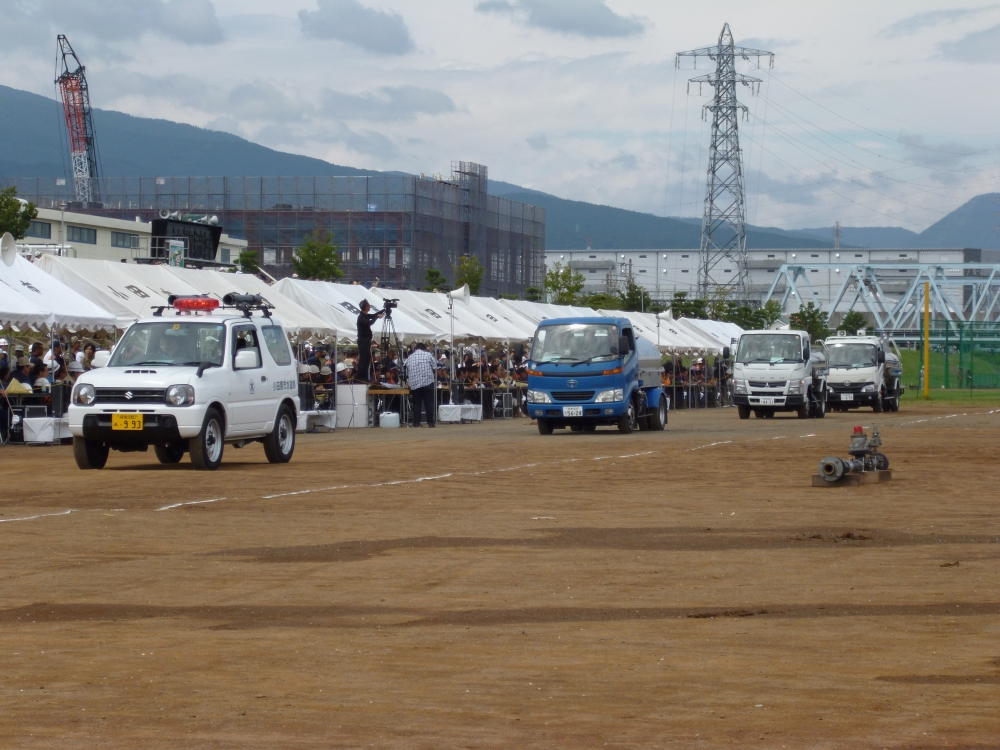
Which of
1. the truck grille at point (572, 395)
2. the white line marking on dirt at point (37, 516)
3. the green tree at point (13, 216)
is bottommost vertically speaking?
the white line marking on dirt at point (37, 516)

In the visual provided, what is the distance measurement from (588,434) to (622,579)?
21.2m

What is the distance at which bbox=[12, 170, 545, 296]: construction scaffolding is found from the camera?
117875 mm

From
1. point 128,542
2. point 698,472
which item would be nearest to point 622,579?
point 128,542

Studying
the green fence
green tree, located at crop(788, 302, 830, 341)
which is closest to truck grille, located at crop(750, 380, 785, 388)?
the green fence

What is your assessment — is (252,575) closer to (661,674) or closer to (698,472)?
(661,674)

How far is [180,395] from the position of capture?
18.3 metres

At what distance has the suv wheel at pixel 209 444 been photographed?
1852 centimetres

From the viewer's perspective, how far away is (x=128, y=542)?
11.2 metres

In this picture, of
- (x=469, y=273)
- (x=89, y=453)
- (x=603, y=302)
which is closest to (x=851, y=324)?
(x=603, y=302)

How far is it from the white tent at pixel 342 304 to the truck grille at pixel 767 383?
28.4ft

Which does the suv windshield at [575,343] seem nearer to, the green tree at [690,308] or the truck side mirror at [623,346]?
the truck side mirror at [623,346]

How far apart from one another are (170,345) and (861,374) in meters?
29.8

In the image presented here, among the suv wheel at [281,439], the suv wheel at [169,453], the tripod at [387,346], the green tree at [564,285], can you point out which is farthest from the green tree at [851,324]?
the suv wheel at [169,453]

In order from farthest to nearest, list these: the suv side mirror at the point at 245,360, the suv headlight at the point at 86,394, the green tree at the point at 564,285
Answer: the green tree at the point at 564,285, the suv side mirror at the point at 245,360, the suv headlight at the point at 86,394
